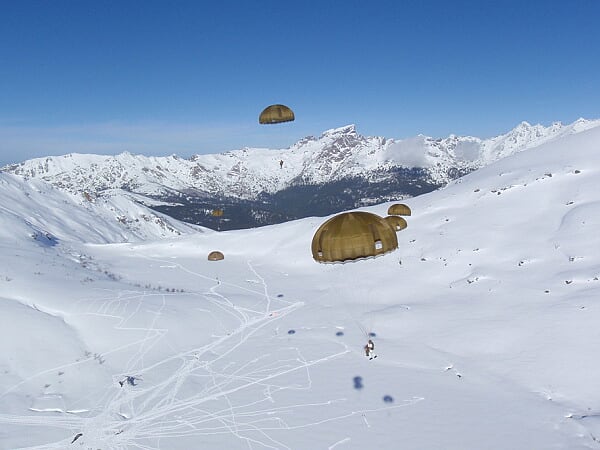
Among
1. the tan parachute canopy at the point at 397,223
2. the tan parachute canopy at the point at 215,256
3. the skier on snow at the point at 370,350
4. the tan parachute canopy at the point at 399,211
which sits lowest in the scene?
the skier on snow at the point at 370,350

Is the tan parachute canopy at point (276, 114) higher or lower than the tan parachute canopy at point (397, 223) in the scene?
higher

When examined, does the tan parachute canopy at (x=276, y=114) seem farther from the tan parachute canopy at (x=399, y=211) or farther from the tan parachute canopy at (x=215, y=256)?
the tan parachute canopy at (x=215, y=256)

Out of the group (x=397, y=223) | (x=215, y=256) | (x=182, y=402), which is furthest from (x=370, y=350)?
(x=215, y=256)

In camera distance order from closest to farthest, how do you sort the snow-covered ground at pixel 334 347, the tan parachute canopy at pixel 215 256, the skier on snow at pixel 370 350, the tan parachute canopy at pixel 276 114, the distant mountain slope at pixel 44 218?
the snow-covered ground at pixel 334 347, the skier on snow at pixel 370 350, the tan parachute canopy at pixel 276 114, the distant mountain slope at pixel 44 218, the tan parachute canopy at pixel 215 256

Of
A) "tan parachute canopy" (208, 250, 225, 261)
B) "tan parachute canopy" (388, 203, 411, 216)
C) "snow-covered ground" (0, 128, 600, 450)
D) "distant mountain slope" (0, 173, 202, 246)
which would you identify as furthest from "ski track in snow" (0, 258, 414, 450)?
"tan parachute canopy" (388, 203, 411, 216)

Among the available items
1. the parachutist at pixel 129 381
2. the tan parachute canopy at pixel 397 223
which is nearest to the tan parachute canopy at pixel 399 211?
the tan parachute canopy at pixel 397 223

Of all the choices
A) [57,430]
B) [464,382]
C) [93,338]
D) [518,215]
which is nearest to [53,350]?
[93,338]

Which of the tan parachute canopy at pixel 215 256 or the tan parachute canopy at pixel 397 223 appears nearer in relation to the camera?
the tan parachute canopy at pixel 397 223

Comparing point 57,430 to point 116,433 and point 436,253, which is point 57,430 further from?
point 436,253
